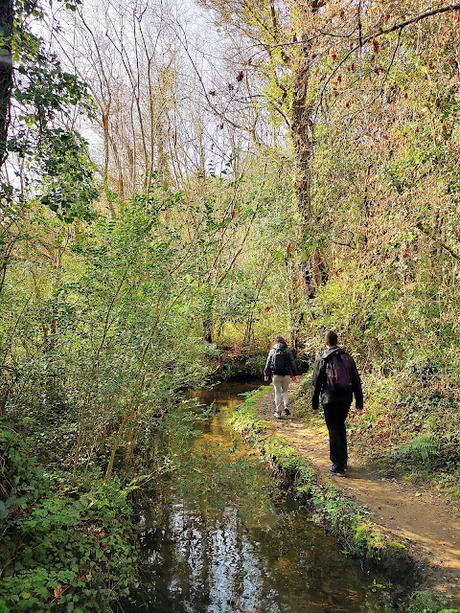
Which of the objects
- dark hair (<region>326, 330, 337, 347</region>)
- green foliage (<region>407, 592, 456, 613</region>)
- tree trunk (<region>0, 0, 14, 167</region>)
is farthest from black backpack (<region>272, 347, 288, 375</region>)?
tree trunk (<region>0, 0, 14, 167</region>)

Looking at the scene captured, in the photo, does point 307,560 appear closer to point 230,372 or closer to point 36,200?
point 36,200

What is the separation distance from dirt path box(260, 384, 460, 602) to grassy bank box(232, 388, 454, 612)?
0.53 feet

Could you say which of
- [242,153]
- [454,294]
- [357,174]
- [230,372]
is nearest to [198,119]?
[242,153]

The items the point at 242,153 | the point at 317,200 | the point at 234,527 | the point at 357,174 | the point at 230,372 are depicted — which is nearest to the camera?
the point at 234,527

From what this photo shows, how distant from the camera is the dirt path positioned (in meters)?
4.71

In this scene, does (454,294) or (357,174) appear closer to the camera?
(454,294)

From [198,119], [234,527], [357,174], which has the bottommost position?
[234,527]

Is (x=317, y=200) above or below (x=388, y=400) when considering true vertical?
above

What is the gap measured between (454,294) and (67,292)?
552cm

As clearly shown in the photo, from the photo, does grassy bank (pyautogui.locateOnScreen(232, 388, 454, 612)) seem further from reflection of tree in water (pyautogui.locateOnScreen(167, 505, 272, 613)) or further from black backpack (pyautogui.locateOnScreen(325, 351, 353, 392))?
black backpack (pyautogui.locateOnScreen(325, 351, 353, 392))

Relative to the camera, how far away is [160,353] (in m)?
5.92

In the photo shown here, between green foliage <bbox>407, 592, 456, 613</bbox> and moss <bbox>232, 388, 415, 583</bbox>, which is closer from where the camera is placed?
green foliage <bbox>407, 592, 456, 613</bbox>

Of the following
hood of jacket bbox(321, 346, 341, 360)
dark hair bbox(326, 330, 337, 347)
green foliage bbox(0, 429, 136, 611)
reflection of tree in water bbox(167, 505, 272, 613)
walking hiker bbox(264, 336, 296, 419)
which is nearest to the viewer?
green foliage bbox(0, 429, 136, 611)

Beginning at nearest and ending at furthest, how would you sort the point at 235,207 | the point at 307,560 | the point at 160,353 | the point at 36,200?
1. the point at 36,200
2. the point at 307,560
3. the point at 160,353
4. the point at 235,207
